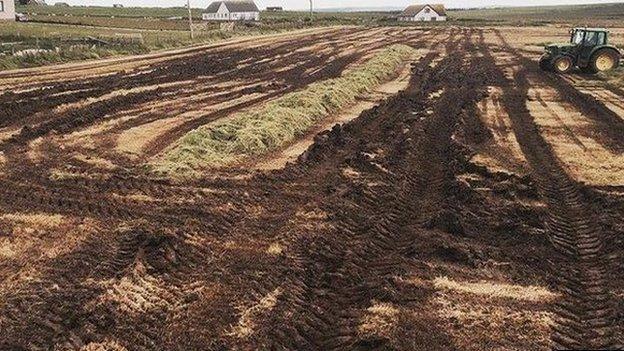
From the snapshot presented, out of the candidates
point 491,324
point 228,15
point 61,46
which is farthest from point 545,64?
point 228,15

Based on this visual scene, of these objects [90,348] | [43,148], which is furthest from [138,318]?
[43,148]

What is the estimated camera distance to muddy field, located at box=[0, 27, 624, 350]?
241 inches

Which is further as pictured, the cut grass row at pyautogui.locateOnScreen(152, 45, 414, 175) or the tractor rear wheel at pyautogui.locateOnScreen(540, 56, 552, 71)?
the tractor rear wheel at pyautogui.locateOnScreen(540, 56, 552, 71)

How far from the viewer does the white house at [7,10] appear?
56.7m

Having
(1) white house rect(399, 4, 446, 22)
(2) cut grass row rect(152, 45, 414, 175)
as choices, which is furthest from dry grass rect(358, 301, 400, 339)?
(1) white house rect(399, 4, 446, 22)

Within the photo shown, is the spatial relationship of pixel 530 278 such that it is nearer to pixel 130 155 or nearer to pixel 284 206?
pixel 284 206

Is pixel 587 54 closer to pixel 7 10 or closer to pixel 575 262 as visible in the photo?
pixel 575 262

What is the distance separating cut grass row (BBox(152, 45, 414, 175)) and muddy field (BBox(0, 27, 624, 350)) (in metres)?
0.59

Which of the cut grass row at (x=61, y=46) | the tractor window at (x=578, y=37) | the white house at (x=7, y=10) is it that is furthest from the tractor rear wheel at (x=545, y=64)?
the white house at (x=7, y=10)

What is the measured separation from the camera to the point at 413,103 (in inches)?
750

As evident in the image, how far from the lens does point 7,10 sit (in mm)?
57094

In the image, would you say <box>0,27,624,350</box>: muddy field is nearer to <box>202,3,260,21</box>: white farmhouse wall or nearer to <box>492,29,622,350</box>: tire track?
<box>492,29,622,350</box>: tire track

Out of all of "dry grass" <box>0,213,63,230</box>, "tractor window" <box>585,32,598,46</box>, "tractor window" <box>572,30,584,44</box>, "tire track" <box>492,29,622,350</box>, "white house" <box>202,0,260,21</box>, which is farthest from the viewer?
"white house" <box>202,0,260,21</box>

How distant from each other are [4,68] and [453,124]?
21764mm
